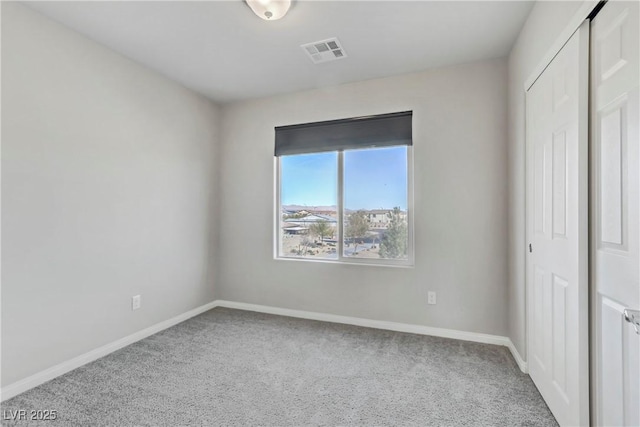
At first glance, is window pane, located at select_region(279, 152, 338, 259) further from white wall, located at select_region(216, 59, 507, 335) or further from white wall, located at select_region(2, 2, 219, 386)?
white wall, located at select_region(2, 2, 219, 386)

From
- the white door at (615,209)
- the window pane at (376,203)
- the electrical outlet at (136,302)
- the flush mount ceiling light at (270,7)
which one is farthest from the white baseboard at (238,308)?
the flush mount ceiling light at (270,7)

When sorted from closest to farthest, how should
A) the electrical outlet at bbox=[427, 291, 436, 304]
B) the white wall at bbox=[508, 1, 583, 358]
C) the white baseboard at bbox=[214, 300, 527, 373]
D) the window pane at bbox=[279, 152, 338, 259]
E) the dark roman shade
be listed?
1. the white wall at bbox=[508, 1, 583, 358]
2. the white baseboard at bbox=[214, 300, 527, 373]
3. the electrical outlet at bbox=[427, 291, 436, 304]
4. the dark roman shade
5. the window pane at bbox=[279, 152, 338, 259]

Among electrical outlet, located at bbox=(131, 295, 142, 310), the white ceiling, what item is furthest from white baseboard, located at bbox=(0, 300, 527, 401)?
the white ceiling

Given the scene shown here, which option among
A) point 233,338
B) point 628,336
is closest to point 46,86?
point 233,338

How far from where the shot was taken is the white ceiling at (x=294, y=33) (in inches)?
78.1

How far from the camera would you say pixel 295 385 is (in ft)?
6.59

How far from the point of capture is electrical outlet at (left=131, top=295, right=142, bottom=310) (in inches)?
105

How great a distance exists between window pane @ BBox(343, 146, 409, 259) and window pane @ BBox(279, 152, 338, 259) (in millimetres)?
168

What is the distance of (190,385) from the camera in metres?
1.99

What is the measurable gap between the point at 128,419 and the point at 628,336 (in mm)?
2427

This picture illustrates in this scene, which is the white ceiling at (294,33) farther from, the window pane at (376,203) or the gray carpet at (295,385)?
the gray carpet at (295,385)

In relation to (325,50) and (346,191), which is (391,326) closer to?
(346,191)

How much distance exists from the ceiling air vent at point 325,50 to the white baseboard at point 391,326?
8.35ft

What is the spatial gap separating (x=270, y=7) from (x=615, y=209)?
209 cm
